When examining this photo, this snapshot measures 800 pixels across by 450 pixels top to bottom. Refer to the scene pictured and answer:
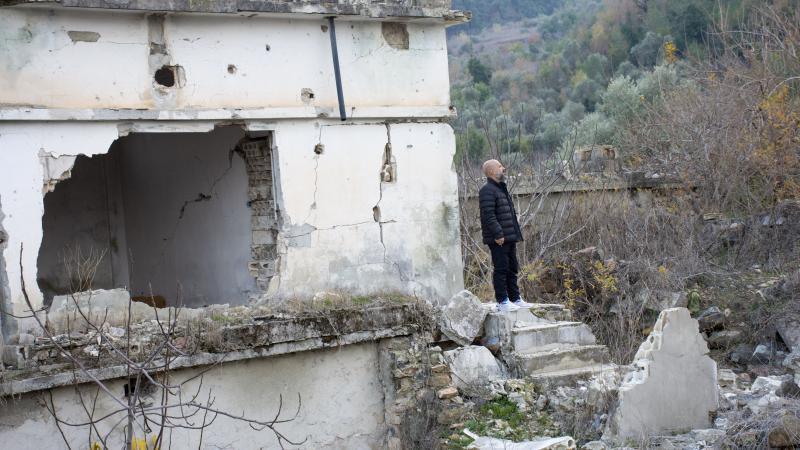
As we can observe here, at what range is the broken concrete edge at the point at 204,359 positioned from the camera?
7.92 meters

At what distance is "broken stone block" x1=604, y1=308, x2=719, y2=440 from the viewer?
31.2 ft

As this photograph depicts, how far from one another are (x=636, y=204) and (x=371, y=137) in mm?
8911

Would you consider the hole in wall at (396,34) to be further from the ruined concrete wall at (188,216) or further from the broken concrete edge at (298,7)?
the ruined concrete wall at (188,216)

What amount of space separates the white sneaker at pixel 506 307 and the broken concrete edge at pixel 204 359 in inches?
43.7

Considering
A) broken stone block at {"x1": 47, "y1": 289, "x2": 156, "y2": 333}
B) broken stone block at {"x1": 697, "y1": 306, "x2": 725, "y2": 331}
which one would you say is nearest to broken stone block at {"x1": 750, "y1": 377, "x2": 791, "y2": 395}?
broken stone block at {"x1": 697, "y1": 306, "x2": 725, "y2": 331}

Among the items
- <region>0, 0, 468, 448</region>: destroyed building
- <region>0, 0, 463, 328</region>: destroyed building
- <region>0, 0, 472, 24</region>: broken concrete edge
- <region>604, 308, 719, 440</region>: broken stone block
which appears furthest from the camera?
<region>604, 308, 719, 440</region>: broken stone block

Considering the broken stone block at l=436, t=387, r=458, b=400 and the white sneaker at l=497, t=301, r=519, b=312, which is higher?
the white sneaker at l=497, t=301, r=519, b=312

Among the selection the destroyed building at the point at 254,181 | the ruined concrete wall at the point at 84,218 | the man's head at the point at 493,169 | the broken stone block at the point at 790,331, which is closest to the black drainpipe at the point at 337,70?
the destroyed building at the point at 254,181

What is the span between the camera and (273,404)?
9508mm

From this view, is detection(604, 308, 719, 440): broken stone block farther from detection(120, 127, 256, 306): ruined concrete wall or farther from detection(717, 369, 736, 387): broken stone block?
detection(120, 127, 256, 306): ruined concrete wall

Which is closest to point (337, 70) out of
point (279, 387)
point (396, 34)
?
point (396, 34)

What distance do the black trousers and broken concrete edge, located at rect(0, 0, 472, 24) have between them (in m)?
2.56

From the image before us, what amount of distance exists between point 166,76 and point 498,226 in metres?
3.79

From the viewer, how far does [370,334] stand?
32.6 feet
